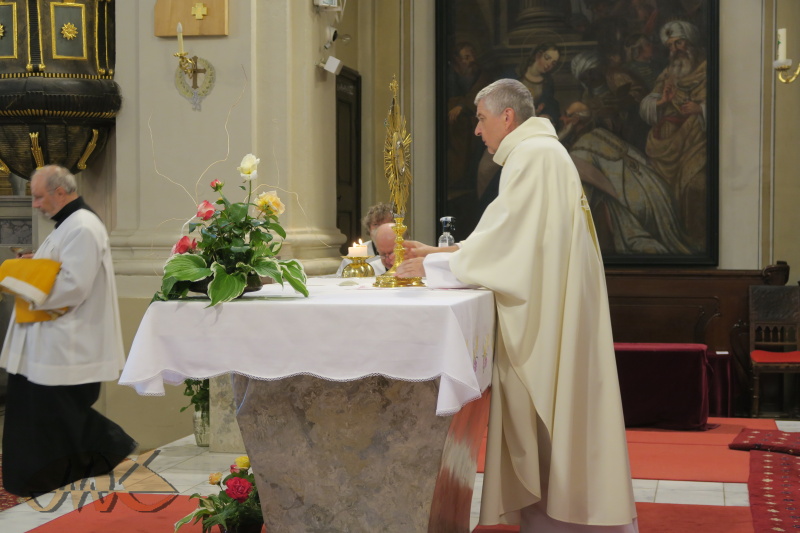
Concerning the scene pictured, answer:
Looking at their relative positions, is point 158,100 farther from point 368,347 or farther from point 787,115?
point 787,115

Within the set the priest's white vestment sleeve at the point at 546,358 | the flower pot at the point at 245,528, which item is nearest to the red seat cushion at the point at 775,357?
the priest's white vestment sleeve at the point at 546,358

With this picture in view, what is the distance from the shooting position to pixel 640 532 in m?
4.17

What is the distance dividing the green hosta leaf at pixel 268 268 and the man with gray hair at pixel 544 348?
1.81 feet

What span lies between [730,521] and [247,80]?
3.89m

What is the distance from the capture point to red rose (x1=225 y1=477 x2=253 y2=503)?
3.78 m

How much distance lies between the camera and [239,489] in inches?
149

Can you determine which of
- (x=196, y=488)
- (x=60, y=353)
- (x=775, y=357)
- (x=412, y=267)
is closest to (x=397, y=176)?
(x=412, y=267)

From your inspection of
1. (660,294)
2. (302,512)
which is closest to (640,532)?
(302,512)

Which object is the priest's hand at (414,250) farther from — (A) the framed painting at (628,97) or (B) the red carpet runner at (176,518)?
(A) the framed painting at (628,97)

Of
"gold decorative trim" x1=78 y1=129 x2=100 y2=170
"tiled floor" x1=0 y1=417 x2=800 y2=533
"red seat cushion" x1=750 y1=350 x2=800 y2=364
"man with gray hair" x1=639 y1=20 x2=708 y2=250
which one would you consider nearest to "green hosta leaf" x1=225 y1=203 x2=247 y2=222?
"tiled floor" x1=0 y1=417 x2=800 y2=533

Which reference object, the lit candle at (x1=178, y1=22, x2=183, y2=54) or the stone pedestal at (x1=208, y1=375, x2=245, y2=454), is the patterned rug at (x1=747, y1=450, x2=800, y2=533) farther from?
the lit candle at (x1=178, y1=22, x2=183, y2=54)

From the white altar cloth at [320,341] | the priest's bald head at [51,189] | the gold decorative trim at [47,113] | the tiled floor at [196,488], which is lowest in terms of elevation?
the tiled floor at [196,488]

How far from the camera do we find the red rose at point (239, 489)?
378 cm

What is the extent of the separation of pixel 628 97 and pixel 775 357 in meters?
2.68
